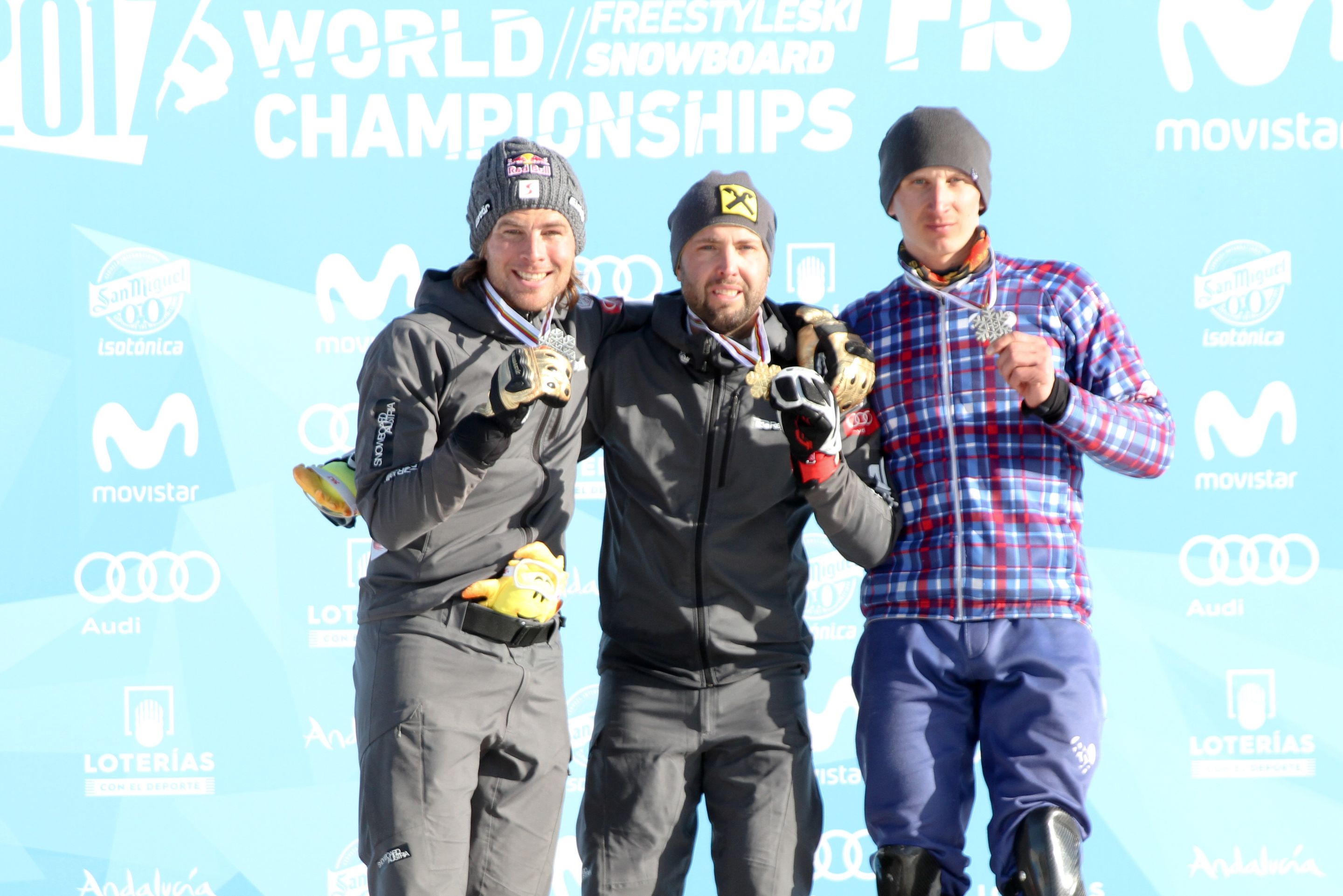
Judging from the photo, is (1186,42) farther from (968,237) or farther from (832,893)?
(832,893)

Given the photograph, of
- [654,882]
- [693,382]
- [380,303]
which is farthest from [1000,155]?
[654,882]

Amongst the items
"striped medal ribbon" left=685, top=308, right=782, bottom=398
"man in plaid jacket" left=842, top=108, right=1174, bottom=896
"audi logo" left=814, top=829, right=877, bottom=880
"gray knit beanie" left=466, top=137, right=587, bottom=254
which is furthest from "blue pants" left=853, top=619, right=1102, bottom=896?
"audi logo" left=814, top=829, right=877, bottom=880

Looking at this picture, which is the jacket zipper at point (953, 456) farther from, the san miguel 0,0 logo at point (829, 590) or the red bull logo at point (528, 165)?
the san miguel 0,0 logo at point (829, 590)

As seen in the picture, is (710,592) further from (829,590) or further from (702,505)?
(829,590)

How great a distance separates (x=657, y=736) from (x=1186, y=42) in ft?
8.06

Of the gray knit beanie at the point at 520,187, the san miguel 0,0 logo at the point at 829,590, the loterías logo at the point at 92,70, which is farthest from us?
the san miguel 0,0 logo at the point at 829,590

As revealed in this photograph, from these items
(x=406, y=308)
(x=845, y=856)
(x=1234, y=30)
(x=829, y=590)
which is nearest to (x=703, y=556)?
(x=829, y=590)

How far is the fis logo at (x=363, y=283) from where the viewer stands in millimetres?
3318

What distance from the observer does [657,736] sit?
221 centimetres

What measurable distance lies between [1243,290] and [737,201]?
1836mm

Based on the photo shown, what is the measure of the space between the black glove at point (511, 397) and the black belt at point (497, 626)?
32 centimetres

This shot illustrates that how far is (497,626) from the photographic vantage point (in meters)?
2.08

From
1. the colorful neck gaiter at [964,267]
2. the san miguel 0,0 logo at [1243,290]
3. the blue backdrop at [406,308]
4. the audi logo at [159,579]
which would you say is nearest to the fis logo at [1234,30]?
the blue backdrop at [406,308]

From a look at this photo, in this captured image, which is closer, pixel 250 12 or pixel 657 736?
pixel 657 736
